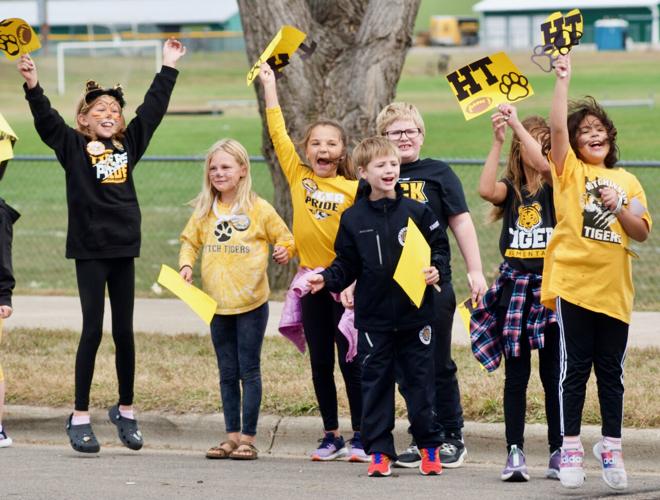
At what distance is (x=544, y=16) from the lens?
292 feet

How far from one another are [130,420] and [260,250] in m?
1.15

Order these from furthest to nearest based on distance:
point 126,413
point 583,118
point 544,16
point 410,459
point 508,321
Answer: point 544,16, point 126,413, point 410,459, point 508,321, point 583,118

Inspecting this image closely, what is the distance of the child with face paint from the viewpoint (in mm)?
6832

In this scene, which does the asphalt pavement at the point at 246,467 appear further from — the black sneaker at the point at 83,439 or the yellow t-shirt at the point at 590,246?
the yellow t-shirt at the point at 590,246

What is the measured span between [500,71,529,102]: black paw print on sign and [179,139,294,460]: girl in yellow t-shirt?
1.33 meters

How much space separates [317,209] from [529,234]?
1.09m

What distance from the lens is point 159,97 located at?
7.17 meters

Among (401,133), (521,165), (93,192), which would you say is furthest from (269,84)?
(521,165)

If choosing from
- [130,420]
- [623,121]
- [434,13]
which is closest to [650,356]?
[130,420]

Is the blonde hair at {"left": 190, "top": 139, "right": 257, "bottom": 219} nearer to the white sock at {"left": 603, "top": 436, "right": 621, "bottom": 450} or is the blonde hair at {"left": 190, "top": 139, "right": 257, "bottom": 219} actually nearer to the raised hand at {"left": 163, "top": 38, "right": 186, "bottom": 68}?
the raised hand at {"left": 163, "top": 38, "right": 186, "bottom": 68}

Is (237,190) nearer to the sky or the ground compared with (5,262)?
nearer to the sky

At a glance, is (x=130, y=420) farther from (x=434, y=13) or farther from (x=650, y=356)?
(x=434, y=13)

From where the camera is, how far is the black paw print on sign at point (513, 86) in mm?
6406

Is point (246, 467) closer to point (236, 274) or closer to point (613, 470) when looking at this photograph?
point (236, 274)
